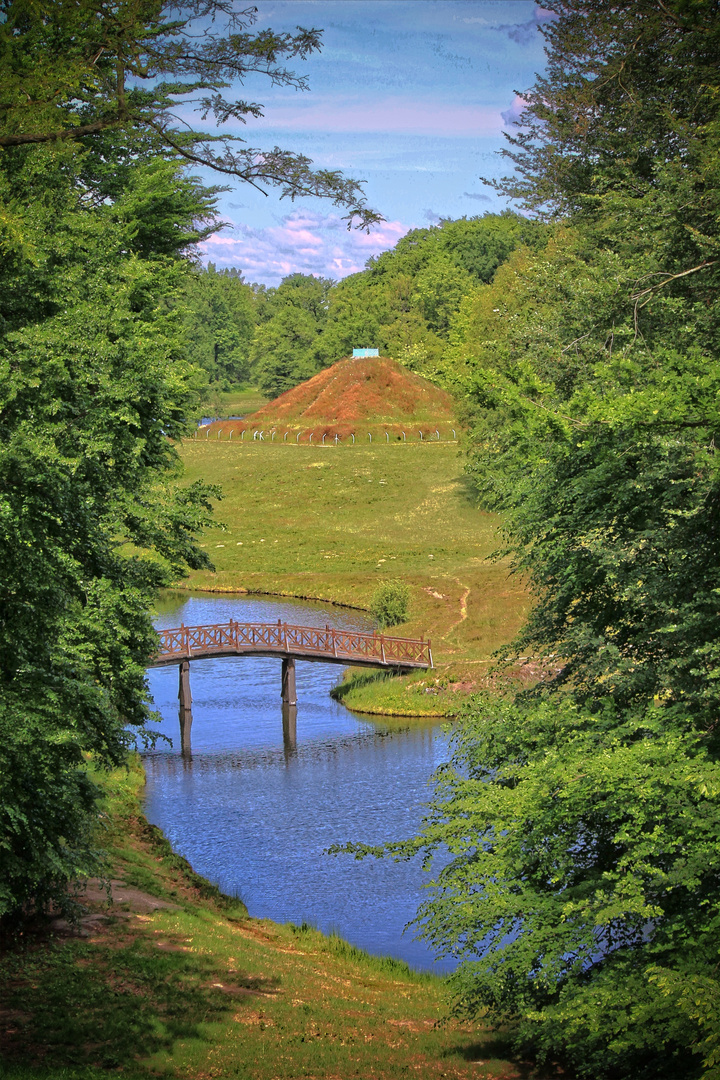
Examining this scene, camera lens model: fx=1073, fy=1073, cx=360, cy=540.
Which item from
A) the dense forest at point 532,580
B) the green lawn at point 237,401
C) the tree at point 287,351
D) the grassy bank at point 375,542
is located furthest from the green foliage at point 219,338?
the dense forest at point 532,580

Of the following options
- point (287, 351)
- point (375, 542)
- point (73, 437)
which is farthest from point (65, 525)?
point (287, 351)

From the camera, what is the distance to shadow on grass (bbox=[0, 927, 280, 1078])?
515 inches

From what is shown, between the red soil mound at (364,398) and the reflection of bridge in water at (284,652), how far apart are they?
6321cm

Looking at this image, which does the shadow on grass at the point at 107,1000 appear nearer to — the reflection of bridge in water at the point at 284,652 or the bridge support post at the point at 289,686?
the reflection of bridge in water at the point at 284,652

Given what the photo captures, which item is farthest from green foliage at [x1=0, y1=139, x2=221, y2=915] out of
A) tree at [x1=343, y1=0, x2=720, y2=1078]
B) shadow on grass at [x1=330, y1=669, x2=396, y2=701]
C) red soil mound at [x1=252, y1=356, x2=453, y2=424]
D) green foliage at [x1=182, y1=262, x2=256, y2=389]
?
green foliage at [x1=182, y1=262, x2=256, y2=389]

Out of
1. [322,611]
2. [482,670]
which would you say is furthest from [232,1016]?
[322,611]

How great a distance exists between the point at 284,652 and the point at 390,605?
942cm

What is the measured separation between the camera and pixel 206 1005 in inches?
616

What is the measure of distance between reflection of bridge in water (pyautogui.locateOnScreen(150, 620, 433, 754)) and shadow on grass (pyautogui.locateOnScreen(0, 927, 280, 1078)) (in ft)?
59.2

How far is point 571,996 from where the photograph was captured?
1284 centimetres

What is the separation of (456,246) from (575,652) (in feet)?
419

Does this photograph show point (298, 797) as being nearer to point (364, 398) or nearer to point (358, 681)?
point (358, 681)

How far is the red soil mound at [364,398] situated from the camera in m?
104

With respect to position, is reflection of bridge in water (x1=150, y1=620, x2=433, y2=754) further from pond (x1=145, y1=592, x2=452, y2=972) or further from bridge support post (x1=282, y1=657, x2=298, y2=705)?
pond (x1=145, y1=592, x2=452, y2=972)
